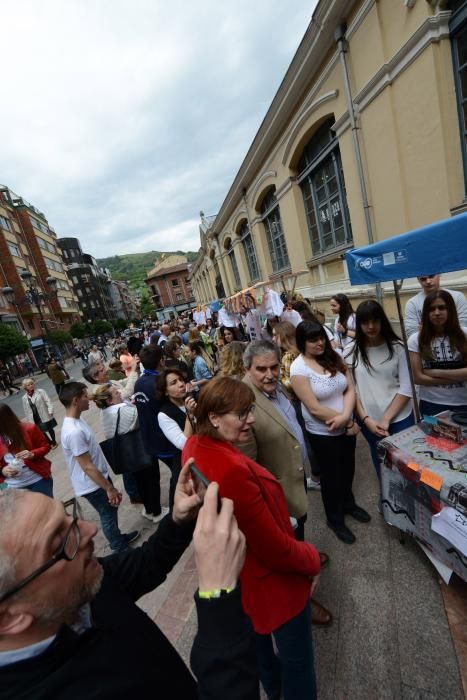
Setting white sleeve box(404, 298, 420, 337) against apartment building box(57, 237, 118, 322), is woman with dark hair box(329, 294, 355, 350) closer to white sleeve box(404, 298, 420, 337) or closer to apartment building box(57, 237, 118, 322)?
white sleeve box(404, 298, 420, 337)

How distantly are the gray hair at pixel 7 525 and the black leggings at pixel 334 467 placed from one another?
2.29 metres

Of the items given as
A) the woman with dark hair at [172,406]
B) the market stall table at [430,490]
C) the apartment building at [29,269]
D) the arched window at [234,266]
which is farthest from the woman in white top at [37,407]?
the apartment building at [29,269]

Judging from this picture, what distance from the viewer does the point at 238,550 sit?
855mm

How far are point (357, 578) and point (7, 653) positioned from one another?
7.96 feet

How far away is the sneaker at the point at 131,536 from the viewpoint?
3546mm

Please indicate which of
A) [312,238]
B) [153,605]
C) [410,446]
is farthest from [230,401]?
[312,238]

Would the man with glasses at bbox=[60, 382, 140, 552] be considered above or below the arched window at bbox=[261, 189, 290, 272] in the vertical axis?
below

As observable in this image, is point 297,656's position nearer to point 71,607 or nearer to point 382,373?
point 71,607

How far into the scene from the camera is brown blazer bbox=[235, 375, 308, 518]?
6.43 feet

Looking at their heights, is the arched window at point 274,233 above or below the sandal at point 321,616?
above

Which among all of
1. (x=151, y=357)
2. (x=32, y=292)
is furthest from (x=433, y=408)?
(x=32, y=292)

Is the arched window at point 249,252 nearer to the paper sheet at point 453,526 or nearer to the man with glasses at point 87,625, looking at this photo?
the paper sheet at point 453,526

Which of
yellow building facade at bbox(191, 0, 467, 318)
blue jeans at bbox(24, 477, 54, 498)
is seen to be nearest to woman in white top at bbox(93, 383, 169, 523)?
blue jeans at bbox(24, 477, 54, 498)

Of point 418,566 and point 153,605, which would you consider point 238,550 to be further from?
point 153,605
